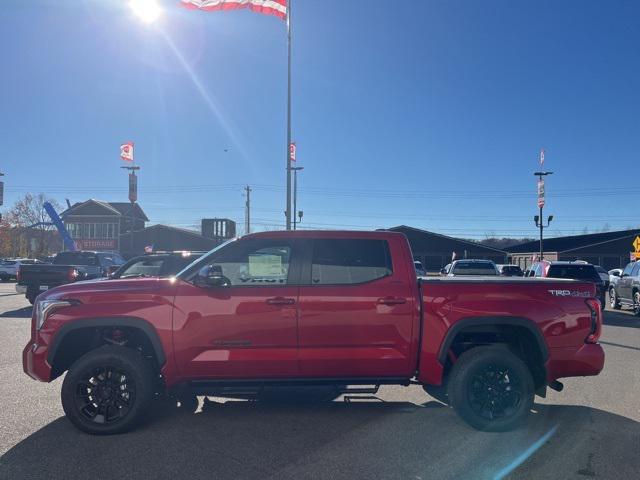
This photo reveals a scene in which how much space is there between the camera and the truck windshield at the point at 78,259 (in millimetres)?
18312

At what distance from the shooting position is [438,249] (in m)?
50.9

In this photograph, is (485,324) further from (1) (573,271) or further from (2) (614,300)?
(2) (614,300)

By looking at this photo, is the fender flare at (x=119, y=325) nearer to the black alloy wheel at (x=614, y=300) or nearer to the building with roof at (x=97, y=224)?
the black alloy wheel at (x=614, y=300)

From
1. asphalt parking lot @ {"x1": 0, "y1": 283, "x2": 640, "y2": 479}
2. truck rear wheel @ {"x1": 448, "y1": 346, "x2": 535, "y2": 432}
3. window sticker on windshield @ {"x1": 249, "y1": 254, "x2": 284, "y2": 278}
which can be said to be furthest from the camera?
window sticker on windshield @ {"x1": 249, "y1": 254, "x2": 284, "y2": 278}

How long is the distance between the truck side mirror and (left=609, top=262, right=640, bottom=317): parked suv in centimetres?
1461

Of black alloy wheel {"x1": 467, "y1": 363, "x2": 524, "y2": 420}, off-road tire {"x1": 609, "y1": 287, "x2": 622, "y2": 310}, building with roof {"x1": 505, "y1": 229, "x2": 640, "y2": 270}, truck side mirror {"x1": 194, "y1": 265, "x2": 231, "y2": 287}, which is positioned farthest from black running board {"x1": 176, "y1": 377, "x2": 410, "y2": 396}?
building with roof {"x1": 505, "y1": 229, "x2": 640, "y2": 270}

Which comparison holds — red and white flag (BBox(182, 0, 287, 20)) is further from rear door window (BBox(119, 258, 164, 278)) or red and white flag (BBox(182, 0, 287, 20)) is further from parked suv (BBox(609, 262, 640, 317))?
parked suv (BBox(609, 262, 640, 317))

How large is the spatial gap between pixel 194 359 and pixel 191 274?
804 millimetres

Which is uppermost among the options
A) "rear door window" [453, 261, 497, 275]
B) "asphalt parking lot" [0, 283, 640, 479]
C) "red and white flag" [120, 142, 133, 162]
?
"red and white flag" [120, 142, 133, 162]

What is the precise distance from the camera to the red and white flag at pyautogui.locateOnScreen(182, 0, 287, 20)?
17281mm

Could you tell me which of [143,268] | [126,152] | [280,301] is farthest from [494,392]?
[126,152]

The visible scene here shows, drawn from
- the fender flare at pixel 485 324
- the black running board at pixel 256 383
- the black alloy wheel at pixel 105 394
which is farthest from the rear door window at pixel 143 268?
the fender flare at pixel 485 324

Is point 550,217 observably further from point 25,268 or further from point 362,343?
point 362,343

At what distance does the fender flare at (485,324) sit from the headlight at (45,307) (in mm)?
3576
